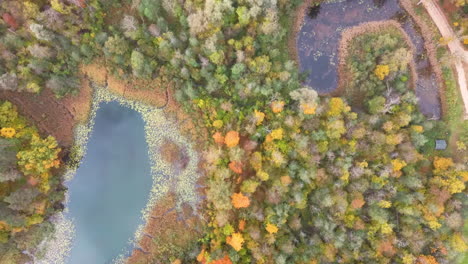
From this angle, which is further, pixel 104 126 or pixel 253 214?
pixel 104 126

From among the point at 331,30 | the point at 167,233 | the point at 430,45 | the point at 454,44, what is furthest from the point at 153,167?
the point at 454,44

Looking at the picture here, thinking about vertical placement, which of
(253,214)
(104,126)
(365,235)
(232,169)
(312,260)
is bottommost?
(365,235)

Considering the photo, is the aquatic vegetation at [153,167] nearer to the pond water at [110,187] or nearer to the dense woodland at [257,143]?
the pond water at [110,187]

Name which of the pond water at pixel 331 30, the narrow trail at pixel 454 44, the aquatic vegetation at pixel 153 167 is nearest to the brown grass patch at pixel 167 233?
the aquatic vegetation at pixel 153 167

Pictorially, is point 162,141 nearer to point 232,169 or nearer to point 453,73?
point 232,169

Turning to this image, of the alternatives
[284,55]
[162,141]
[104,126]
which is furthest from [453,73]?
[104,126]

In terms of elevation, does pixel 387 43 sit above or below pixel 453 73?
above

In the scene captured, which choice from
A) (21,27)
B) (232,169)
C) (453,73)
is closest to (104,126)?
(21,27)
